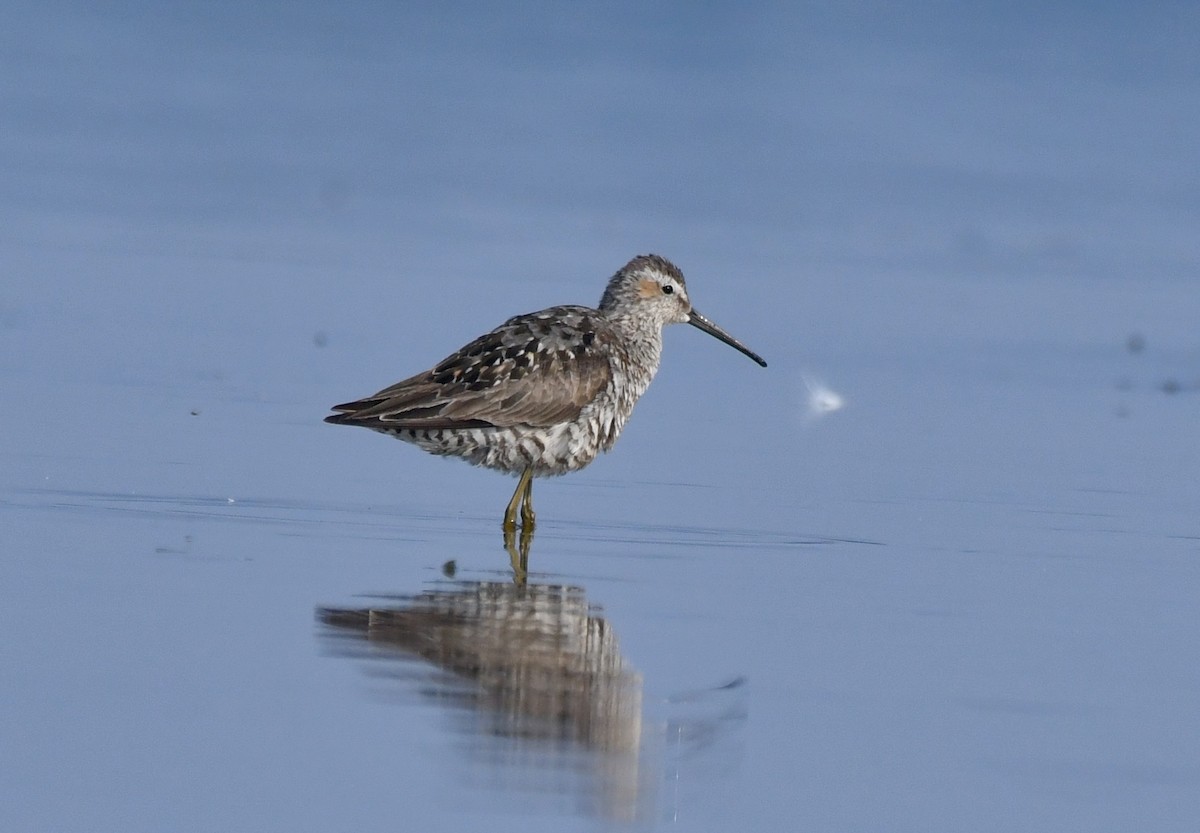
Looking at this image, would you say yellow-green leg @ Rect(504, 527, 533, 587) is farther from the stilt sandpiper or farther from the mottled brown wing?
the mottled brown wing

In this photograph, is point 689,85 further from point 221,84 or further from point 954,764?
point 954,764

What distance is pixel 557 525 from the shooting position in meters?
8.97

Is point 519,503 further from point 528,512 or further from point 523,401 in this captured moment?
point 523,401

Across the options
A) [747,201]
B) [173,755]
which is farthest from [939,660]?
[747,201]

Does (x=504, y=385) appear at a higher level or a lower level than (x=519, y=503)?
higher

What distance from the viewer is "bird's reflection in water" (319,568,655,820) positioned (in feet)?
17.5

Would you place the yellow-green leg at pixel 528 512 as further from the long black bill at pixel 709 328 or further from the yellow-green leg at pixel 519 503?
the long black bill at pixel 709 328

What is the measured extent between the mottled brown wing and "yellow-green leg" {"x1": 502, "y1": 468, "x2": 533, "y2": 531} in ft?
0.82

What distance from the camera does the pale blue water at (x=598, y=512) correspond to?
5371mm

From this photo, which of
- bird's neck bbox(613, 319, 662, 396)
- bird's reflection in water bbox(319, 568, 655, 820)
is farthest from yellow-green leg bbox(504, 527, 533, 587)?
bird's neck bbox(613, 319, 662, 396)

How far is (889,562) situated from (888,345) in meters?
6.40

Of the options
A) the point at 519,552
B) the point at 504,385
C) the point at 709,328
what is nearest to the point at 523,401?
the point at 504,385

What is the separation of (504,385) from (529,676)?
9.38 ft

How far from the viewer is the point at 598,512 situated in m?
9.22
